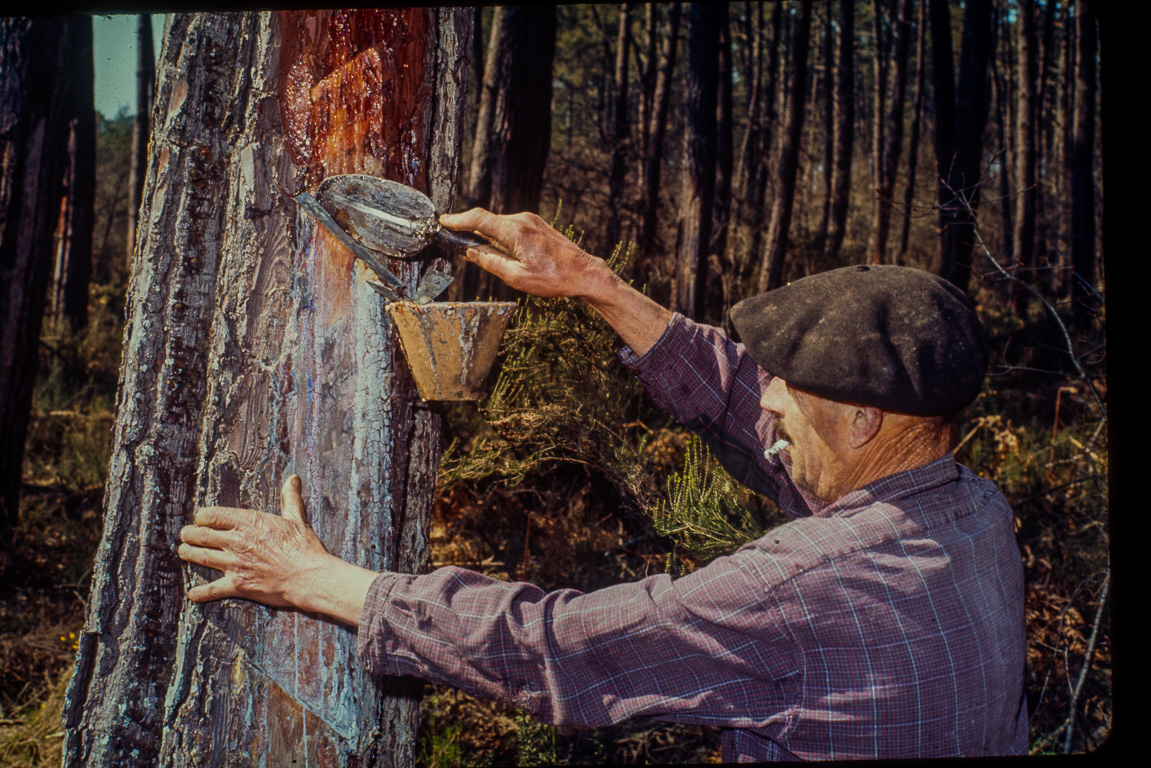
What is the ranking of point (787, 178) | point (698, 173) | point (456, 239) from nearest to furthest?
1. point (456, 239)
2. point (698, 173)
3. point (787, 178)

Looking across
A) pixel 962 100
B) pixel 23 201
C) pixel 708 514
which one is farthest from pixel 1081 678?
pixel 962 100

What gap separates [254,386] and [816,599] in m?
1.20

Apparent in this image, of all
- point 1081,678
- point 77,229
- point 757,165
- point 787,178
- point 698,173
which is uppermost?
point 757,165

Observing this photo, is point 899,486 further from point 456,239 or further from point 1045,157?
point 1045,157

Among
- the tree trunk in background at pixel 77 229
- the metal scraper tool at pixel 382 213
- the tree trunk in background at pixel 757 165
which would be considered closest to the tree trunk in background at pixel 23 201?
the metal scraper tool at pixel 382 213

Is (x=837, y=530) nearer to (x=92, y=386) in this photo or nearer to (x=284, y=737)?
(x=284, y=737)

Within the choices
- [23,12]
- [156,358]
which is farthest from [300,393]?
[23,12]

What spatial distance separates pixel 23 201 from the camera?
4098 mm

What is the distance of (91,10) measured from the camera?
168 cm

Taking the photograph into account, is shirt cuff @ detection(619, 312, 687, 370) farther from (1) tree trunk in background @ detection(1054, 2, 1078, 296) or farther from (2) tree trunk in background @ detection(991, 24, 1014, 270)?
(1) tree trunk in background @ detection(1054, 2, 1078, 296)

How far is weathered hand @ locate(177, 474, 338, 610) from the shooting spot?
1469mm

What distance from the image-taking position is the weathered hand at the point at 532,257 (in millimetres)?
1688

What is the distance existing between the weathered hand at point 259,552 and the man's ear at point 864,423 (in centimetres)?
110

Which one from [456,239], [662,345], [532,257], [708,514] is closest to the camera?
[456,239]
